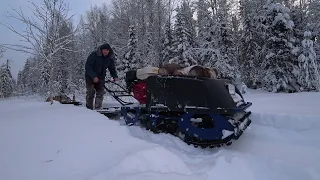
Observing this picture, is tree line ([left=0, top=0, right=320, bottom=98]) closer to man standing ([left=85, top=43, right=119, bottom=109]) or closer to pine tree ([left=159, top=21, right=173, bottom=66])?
pine tree ([left=159, top=21, right=173, bottom=66])

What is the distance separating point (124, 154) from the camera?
10.5 feet

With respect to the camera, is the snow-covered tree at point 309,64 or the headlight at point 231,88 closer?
the headlight at point 231,88

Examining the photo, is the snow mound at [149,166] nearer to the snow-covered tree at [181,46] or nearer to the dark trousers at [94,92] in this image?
the dark trousers at [94,92]

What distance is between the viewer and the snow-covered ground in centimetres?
277

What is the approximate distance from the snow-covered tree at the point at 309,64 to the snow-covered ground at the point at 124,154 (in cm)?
1435

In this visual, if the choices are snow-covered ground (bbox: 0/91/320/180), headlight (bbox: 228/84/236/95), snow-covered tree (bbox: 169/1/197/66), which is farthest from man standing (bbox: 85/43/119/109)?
snow-covered tree (bbox: 169/1/197/66)

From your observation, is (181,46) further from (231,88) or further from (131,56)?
(231,88)

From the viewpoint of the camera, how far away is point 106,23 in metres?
40.7

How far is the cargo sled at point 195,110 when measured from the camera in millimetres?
4465

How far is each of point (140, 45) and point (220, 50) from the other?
9952mm

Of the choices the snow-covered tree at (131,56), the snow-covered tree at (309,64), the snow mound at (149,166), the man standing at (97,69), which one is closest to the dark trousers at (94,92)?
the man standing at (97,69)

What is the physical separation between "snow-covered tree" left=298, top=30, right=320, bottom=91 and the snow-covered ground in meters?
→ 14.4

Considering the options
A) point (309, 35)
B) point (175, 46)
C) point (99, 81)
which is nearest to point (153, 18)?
point (175, 46)

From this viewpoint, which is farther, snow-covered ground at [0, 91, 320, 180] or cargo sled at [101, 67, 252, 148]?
cargo sled at [101, 67, 252, 148]
